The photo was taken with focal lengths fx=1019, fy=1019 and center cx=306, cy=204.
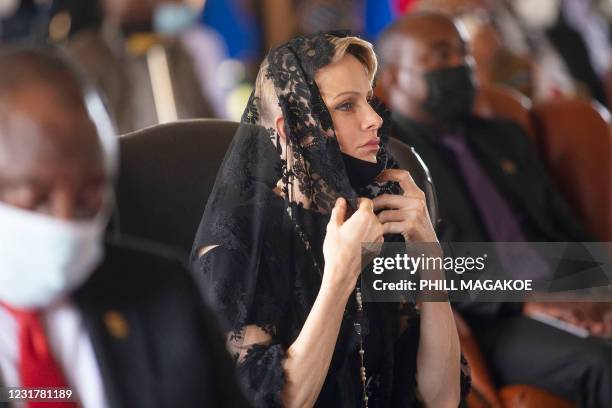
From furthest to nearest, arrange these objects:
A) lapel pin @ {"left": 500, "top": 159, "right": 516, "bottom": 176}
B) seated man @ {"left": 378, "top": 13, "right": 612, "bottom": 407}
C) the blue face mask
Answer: the blue face mask < lapel pin @ {"left": 500, "top": 159, "right": 516, "bottom": 176} < seated man @ {"left": 378, "top": 13, "right": 612, "bottom": 407}

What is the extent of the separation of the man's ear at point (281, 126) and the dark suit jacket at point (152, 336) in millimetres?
363

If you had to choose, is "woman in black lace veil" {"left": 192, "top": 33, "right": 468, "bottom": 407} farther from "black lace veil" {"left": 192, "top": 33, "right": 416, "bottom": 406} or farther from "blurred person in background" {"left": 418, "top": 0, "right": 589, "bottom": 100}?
"blurred person in background" {"left": 418, "top": 0, "right": 589, "bottom": 100}

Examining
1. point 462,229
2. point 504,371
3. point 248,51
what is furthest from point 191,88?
point 248,51

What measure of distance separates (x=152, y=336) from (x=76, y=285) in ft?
0.28

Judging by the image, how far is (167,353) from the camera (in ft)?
3.08

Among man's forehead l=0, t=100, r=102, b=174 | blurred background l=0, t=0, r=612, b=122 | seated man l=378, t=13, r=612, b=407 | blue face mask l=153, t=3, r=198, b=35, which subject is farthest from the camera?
blue face mask l=153, t=3, r=198, b=35

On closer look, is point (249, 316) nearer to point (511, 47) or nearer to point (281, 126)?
point (281, 126)

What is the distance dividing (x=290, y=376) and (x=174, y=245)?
11.5 inches

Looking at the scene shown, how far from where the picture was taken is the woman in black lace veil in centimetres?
126

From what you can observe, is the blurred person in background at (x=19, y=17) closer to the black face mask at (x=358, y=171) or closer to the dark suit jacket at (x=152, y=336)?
the black face mask at (x=358, y=171)

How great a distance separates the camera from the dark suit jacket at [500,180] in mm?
1985

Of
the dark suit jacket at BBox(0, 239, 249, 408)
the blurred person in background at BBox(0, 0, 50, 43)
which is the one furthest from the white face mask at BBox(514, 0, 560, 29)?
the dark suit jacket at BBox(0, 239, 249, 408)

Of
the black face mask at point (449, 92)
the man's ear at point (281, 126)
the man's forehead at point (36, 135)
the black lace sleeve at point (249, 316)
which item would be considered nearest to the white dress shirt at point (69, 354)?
the man's forehead at point (36, 135)

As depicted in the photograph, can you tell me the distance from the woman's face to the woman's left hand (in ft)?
0.17
